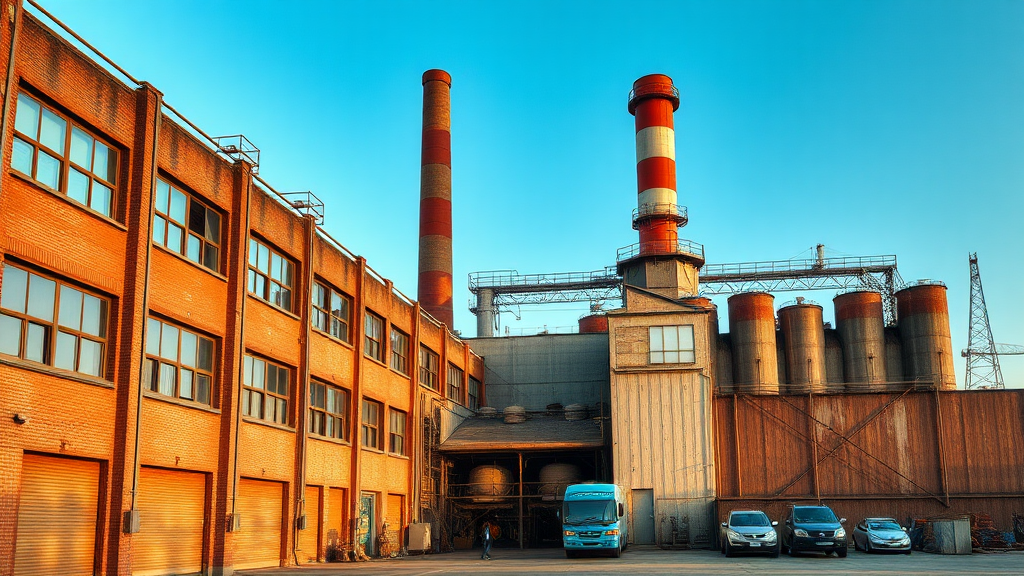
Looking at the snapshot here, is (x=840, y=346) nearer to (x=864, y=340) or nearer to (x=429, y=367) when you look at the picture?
(x=864, y=340)

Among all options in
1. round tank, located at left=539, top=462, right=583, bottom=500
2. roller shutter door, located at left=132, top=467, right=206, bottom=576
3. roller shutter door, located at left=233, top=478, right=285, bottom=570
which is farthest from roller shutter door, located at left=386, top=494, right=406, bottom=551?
roller shutter door, located at left=132, top=467, right=206, bottom=576

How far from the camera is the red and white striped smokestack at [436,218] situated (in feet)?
172

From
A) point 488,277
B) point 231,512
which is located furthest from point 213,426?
point 488,277

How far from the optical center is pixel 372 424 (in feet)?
112

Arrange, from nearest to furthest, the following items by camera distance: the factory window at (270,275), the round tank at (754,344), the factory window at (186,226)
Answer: the factory window at (186,226)
the factory window at (270,275)
the round tank at (754,344)

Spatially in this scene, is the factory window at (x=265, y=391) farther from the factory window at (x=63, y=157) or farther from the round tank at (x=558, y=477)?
the round tank at (x=558, y=477)

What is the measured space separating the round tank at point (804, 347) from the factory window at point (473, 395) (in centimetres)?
1651

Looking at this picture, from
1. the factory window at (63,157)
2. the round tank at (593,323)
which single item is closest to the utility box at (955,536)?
the factory window at (63,157)

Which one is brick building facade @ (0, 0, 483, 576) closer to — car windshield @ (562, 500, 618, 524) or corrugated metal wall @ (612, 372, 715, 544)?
car windshield @ (562, 500, 618, 524)

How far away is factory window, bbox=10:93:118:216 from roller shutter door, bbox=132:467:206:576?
20.8 ft

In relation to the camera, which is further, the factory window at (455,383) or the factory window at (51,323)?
the factory window at (455,383)

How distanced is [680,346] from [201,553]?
21616 mm

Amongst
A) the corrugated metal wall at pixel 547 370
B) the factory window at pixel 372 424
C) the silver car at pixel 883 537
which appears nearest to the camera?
the silver car at pixel 883 537

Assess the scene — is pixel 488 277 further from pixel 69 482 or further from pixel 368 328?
pixel 69 482
